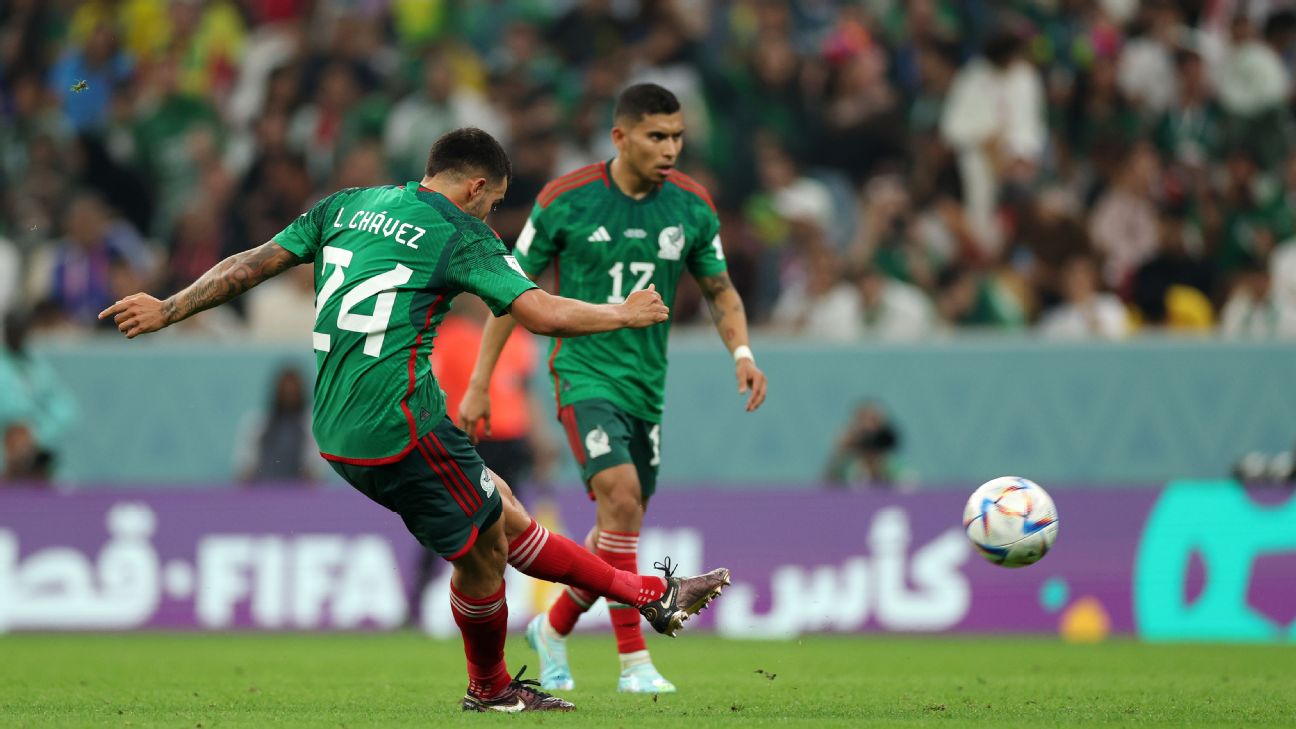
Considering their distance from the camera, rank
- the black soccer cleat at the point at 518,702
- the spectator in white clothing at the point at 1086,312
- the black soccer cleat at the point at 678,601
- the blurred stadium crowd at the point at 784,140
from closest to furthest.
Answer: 1. the black soccer cleat at the point at 678,601
2. the black soccer cleat at the point at 518,702
3. the spectator in white clothing at the point at 1086,312
4. the blurred stadium crowd at the point at 784,140

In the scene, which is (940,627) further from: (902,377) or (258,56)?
(258,56)

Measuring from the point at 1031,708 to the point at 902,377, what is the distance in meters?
7.79

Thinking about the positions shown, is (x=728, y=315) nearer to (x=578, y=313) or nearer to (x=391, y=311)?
(x=578, y=313)

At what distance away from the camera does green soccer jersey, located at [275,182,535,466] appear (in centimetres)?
741

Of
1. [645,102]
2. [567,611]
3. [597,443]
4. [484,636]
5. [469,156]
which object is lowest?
[484,636]

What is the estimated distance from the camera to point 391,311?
745cm

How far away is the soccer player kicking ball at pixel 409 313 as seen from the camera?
740cm

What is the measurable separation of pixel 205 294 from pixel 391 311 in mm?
773

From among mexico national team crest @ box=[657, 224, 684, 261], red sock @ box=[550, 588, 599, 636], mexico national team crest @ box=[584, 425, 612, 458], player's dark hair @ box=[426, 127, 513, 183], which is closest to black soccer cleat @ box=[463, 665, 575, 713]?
red sock @ box=[550, 588, 599, 636]

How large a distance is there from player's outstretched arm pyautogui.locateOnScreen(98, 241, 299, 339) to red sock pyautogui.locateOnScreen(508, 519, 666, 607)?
153cm

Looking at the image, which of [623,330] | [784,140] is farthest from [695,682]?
[784,140]

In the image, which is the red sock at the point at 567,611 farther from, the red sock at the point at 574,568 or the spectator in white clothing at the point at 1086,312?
the spectator in white clothing at the point at 1086,312

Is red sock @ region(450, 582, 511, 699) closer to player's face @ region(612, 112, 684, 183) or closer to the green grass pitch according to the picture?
the green grass pitch

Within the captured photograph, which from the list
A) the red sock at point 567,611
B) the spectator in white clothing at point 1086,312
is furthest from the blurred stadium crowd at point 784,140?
the red sock at point 567,611
